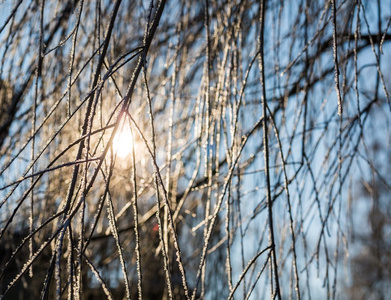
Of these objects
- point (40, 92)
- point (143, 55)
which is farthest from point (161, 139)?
point (143, 55)

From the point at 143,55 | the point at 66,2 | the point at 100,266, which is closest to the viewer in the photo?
the point at 143,55

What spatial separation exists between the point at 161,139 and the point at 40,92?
0.47 meters

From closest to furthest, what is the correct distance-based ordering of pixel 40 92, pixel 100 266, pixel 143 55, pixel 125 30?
pixel 143 55, pixel 40 92, pixel 125 30, pixel 100 266

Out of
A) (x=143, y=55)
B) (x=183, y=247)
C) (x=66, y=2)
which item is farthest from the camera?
(x=183, y=247)

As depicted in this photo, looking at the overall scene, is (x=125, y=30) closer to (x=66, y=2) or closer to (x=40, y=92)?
(x=66, y=2)

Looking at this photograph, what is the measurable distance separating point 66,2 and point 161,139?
1.72 ft

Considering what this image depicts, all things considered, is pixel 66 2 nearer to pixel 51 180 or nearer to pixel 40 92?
pixel 40 92

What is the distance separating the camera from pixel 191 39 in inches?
67.7

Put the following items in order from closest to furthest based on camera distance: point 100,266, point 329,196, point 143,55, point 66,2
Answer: point 143,55
point 329,196
point 66,2
point 100,266

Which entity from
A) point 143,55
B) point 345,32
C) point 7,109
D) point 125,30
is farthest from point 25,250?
point 143,55

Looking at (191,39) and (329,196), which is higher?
(191,39)

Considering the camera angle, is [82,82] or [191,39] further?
[191,39]

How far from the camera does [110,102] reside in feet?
5.33

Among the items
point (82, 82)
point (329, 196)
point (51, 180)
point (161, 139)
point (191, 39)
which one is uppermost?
point (191, 39)
